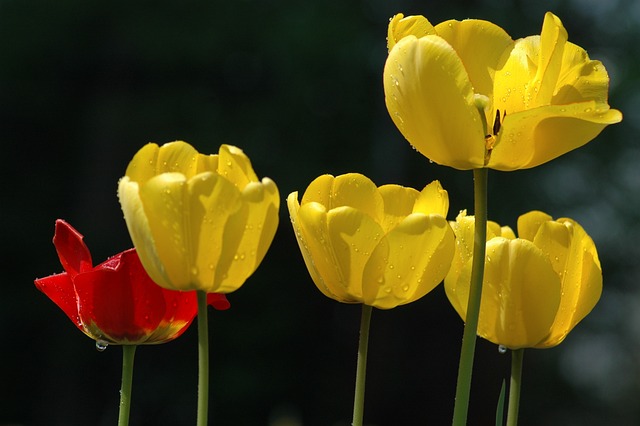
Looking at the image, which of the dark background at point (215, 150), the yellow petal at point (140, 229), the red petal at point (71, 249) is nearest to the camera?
the yellow petal at point (140, 229)

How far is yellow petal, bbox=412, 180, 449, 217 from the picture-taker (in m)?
0.58

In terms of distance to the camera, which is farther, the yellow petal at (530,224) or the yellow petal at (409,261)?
the yellow petal at (530,224)

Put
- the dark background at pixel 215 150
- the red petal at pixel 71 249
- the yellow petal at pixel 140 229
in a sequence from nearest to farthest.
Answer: the yellow petal at pixel 140 229 < the red petal at pixel 71 249 < the dark background at pixel 215 150

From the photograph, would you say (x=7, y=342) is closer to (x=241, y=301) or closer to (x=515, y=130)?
(x=241, y=301)

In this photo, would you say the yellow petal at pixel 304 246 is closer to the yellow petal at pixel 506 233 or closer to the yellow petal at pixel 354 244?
the yellow petal at pixel 354 244

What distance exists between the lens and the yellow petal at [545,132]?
512 mm

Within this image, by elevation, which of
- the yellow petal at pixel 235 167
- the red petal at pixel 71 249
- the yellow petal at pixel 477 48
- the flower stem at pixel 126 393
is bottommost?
the flower stem at pixel 126 393

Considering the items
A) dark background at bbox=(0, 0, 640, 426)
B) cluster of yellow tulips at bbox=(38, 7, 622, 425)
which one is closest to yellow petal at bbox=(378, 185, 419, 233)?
cluster of yellow tulips at bbox=(38, 7, 622, 425)

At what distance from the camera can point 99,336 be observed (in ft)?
1.87

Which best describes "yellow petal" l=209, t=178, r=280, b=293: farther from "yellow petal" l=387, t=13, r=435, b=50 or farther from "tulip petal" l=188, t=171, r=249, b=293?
"yellow petal" l=387, t=13, r=435, b=50

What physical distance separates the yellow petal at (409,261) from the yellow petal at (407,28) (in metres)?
0.09

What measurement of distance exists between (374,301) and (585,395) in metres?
6.47

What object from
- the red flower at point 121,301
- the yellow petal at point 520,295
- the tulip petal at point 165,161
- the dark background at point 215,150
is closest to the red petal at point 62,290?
the red flower at point 121,301

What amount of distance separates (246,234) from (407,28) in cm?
16
